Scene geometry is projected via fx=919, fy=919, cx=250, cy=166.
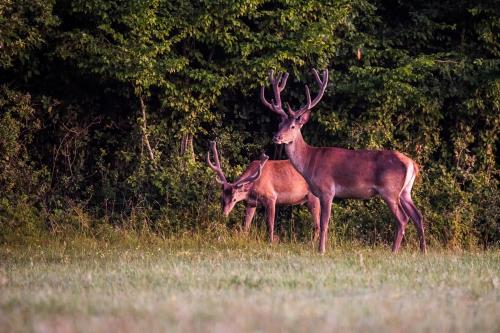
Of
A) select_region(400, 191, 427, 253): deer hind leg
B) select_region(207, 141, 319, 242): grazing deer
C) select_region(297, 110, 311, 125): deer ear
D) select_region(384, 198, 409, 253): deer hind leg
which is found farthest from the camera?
select_region(207, 141, 319, 242): grazing deer

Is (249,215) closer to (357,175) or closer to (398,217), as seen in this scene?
(357,175)

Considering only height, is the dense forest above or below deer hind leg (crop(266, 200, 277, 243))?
above

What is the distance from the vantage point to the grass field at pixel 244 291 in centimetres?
555

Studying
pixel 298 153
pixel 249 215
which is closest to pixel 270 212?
pixel 249 215

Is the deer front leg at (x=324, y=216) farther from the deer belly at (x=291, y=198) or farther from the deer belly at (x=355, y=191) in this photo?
the deer belly at (x=291, y=198)

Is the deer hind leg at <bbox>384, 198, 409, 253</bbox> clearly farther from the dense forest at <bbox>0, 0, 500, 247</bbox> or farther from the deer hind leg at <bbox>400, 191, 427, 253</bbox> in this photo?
the dense forest at <bbox>0, 0, 500, 247</bbox>

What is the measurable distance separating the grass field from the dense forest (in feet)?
11.0

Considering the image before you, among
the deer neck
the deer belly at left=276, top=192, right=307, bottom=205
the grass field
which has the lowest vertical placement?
the deer belly at left=276, top=192, right=307, bottom=205

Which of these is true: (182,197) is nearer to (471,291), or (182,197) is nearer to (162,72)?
(162,72)

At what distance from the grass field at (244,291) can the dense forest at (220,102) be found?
3.36m

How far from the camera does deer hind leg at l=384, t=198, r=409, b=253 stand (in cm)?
1261

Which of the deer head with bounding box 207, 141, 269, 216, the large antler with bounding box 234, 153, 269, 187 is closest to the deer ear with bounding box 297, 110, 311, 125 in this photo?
the deer head with bounding box 207, 141, 269, 216

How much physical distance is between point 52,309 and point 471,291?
324 cm

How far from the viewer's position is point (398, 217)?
1279 centimetres
